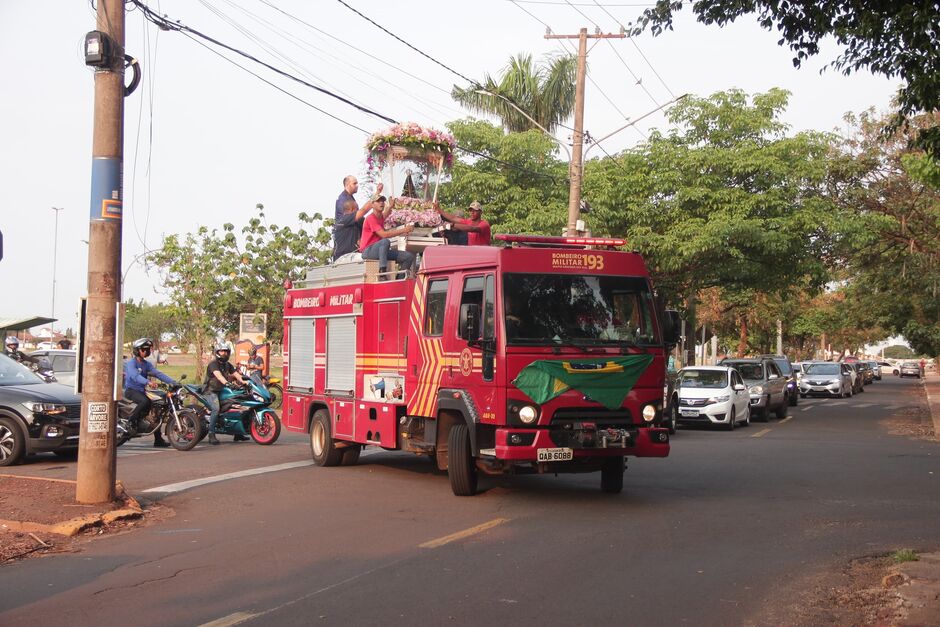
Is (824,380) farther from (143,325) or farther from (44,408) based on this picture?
(143,325)

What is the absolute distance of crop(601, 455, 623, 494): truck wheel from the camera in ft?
39.2

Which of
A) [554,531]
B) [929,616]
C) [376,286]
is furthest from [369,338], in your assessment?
[929,616]

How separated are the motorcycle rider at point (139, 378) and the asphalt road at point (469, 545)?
5.17ft

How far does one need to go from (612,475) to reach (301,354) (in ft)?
19.0

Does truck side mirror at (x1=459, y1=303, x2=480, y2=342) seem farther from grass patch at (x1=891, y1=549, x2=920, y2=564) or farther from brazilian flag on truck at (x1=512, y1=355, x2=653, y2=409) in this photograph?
grass patch at (x1=891, y1=549, x2=920, y2=564)

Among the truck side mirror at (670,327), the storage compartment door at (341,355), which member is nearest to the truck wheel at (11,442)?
the storage compartment door at (341,355)

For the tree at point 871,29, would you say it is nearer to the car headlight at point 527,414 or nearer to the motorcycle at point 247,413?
the car headlight at point 527,414

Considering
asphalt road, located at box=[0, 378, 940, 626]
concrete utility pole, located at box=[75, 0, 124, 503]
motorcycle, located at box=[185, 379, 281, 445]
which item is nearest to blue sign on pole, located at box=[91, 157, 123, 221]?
concrete utility pole, located at box=[75, 0, 124, 503]

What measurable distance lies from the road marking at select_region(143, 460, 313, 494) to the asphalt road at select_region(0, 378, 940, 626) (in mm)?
85

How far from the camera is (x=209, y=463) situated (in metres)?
15.1

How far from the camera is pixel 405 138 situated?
1593cm

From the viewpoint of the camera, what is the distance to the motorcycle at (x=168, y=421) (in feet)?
55.1

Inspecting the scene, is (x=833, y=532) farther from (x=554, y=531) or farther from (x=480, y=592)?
(x=480, y=592)

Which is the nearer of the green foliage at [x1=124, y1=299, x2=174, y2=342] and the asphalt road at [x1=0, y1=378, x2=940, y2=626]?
the asphalt road at [x1=0, y1=378, x2=940, y2=626]
